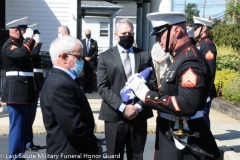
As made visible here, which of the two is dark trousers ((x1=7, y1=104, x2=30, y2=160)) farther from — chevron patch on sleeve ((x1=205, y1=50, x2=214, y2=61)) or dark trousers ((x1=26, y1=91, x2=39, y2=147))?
chevron patch on sleeve ((x1=205, y1=50, x2=214, y2=61))

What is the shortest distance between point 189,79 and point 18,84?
3.51 meters

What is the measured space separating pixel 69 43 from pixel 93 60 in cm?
1073

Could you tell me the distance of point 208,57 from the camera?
703 cm

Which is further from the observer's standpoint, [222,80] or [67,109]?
[222,80]

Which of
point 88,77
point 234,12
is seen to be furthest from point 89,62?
point 234,12

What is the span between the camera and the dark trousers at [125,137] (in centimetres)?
536

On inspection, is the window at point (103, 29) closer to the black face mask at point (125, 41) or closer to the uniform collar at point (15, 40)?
the uniform collar at point (15, 40)

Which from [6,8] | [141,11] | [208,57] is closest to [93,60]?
[6,8]

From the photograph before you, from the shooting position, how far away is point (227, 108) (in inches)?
451

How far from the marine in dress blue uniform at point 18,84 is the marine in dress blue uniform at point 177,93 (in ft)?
9.10

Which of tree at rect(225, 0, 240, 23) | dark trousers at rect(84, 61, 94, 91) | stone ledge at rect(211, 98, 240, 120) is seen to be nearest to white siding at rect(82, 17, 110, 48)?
tree at rect(225, 0, 240, 23)

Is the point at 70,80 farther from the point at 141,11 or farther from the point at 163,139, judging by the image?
the point at 141,11

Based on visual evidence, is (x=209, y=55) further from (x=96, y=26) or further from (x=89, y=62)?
(x=96, y=26)

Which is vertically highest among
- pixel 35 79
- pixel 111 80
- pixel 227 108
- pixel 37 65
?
pixel 111 80
